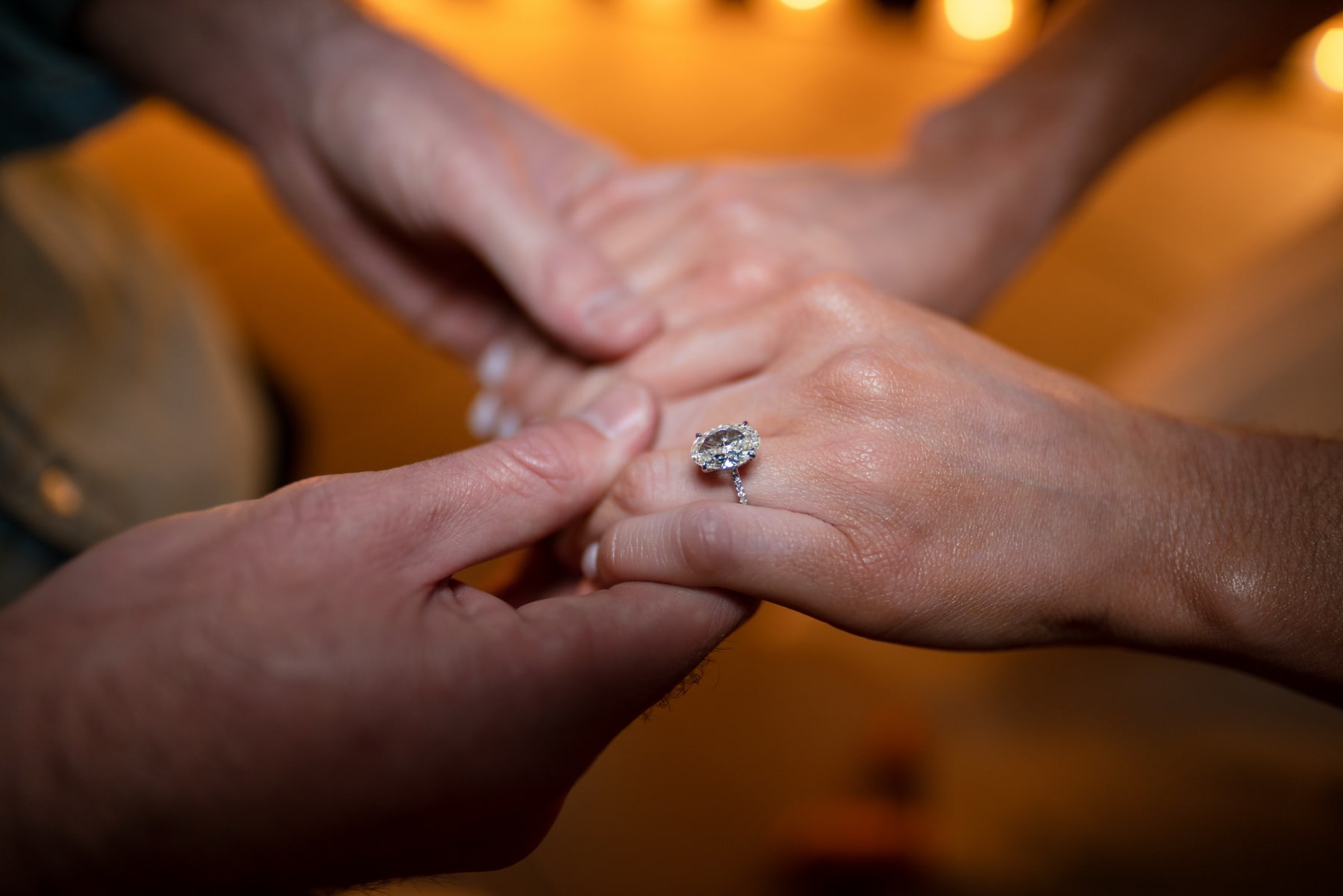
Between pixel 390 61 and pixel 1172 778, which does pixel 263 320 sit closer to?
pixel 390 61

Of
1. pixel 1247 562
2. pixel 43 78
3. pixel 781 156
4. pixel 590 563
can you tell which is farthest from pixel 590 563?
pixel 781 156

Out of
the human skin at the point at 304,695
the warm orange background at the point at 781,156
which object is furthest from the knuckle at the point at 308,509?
the warm orange background at the point at 781,156

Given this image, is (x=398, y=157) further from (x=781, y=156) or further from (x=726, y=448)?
(x=781, y=156)

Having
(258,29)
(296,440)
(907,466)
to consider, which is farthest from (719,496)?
(296,440)

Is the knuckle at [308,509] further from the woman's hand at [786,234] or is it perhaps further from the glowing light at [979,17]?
the glowing light at [979,17]

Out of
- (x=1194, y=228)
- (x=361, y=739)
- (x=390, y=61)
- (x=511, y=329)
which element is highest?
(x=1194, y=228)

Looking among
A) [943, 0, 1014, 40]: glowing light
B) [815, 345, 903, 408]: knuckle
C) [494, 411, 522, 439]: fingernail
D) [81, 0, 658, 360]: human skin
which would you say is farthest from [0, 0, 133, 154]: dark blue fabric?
[943, 0, 1014, 40]: glowing light

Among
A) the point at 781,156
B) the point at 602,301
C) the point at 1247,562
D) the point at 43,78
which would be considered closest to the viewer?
the point at 1247,562
